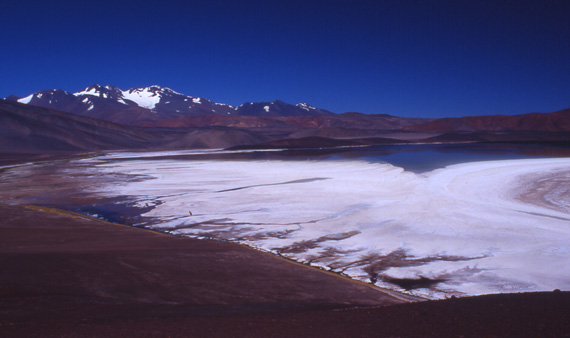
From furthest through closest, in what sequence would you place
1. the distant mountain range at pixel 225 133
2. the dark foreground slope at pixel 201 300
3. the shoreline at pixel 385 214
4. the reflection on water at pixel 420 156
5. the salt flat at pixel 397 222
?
the distant mountain range at pixel 225 133 → the reflection on water at pixel 420 156 → the shoreline at pixel 385 214 → the salt flat at pixel 397 222 → the dark foreground slope at pixel 201 300

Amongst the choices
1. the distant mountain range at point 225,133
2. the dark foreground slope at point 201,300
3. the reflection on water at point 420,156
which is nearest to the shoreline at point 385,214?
the dark foreground slope at point 201,300

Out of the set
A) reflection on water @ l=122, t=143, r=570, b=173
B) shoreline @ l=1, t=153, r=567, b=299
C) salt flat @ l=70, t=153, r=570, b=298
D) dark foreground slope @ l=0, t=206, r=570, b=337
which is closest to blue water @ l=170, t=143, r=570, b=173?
reflection on water @ l=122, t=143, r=570, b=173

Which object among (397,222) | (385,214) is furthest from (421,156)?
(397,222)

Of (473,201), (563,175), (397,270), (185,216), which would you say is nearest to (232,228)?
(185,216)

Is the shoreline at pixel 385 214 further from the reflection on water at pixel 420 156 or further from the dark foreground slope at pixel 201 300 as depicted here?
the reflection on water at pixel 420 156

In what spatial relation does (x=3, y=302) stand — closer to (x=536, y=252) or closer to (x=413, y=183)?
(x=536, y=252)

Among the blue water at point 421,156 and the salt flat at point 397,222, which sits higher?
the blue water at point 421,156
